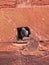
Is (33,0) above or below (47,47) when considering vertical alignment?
above

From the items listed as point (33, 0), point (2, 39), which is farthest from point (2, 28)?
point (33, 0)

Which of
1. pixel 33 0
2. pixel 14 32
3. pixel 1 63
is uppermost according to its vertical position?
pixel 33 0

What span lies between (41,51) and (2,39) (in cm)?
15

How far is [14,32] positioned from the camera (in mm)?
1294

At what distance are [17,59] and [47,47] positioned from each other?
0.12 m

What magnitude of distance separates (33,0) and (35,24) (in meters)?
0.09

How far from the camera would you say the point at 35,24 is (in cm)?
128

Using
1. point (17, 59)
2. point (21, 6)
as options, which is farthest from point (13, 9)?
point (17, 59)

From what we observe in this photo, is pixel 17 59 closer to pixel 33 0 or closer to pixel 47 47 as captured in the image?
pixel 47 47

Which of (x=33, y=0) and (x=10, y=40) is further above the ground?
(x=33, y=0)

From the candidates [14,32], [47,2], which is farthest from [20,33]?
[47,2]

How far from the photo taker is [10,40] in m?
1.30

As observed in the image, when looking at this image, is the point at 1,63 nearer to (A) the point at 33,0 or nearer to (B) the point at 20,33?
(B) the point at 20,33

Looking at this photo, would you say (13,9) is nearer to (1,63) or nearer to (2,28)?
(2,28)
